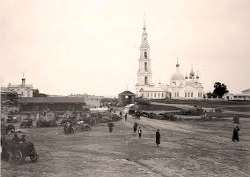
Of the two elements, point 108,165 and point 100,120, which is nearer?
point 108,165

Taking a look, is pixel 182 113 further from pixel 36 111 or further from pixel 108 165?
pixel 108 165

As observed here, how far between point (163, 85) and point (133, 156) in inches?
2803

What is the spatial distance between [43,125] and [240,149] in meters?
12.5

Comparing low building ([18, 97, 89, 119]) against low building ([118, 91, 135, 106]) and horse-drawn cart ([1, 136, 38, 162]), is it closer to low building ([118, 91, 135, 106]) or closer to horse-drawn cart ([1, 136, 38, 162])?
horse-drawn cart ([1, 136, 38, 162])

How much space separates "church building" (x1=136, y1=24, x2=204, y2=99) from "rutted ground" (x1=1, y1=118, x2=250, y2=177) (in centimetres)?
5712

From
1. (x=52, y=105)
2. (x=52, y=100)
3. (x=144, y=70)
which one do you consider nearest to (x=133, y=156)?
(x=52, y=100)

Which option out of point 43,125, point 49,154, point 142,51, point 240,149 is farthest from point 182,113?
point 142,51

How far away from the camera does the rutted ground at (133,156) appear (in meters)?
12.5

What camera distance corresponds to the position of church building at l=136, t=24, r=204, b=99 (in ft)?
261

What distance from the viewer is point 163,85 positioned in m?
85.9

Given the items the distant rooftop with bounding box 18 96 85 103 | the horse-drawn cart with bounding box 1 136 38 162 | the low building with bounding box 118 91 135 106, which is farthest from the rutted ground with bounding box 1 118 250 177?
the low building with bounding box 118 91 135 106

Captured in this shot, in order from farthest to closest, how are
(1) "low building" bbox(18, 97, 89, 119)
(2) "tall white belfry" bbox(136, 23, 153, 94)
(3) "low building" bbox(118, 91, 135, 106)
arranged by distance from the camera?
(2) "tall white belfry" bbox(136, 23, 153, 94) < (3) "low building" bbox(118, 91, 135, 106) < (1) "low building" bbox(18, 97, 89, 119)

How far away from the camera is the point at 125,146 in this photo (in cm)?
1767

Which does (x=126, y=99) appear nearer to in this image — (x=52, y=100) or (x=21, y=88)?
(x=21, y=88)
